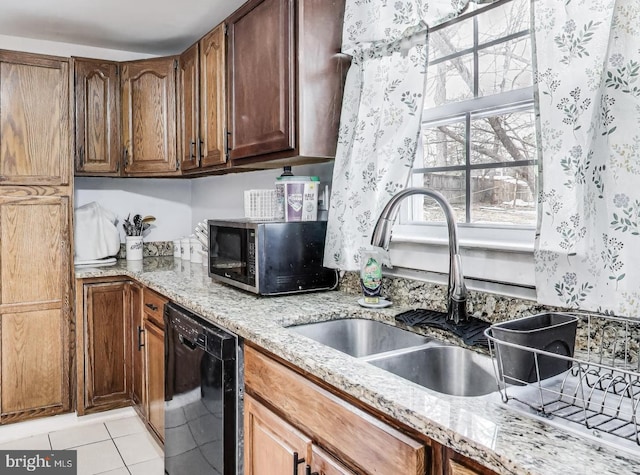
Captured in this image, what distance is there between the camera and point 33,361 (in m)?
2.81

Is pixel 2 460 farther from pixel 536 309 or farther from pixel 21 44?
pixel 536 309

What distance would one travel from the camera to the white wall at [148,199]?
3.46 meters

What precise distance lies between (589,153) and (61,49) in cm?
331

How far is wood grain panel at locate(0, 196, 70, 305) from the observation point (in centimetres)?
273

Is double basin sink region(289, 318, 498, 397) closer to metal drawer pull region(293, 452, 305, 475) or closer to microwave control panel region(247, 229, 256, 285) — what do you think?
metal drawer pull region(293, 452, 305, 475)

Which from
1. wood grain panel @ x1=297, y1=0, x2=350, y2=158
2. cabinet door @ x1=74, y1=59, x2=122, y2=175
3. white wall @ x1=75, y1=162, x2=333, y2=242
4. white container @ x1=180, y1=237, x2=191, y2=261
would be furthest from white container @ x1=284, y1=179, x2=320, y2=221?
cabinet door @ x1=74, y1=59, x2=122, y2=175

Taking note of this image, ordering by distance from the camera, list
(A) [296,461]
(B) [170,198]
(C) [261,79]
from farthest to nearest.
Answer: (B) [170,198] < (C) [261,79] < (A) [296,461]

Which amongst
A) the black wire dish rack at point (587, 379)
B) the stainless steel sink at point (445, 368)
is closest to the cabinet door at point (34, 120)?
the stainless steel sink at point (445, 368)

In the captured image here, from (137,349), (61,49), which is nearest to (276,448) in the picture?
(137,349)

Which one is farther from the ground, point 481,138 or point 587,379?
point 481,138

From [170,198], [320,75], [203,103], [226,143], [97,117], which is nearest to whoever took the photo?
[320,75]

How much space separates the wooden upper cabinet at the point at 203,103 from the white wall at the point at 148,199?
0.73 metres

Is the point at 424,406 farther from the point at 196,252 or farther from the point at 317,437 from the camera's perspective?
the point at 196,252

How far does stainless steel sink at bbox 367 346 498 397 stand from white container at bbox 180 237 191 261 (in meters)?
2.28
